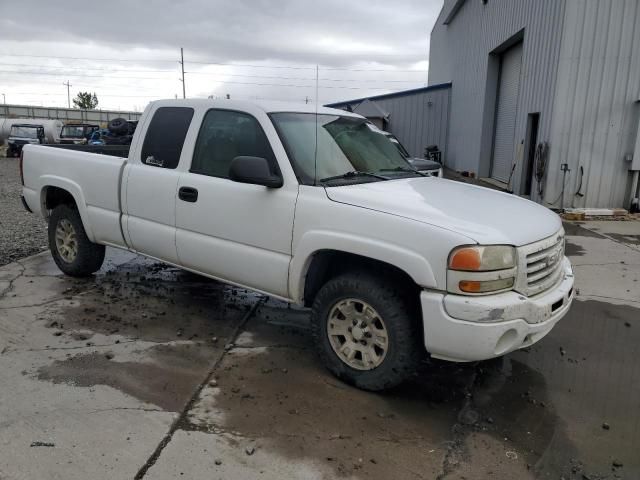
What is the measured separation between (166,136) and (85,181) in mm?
1266

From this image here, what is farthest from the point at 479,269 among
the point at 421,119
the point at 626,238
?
the point at 421,119

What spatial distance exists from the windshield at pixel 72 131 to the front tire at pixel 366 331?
3686 cm

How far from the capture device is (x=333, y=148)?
4.14m

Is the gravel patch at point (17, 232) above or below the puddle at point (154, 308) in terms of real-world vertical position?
below

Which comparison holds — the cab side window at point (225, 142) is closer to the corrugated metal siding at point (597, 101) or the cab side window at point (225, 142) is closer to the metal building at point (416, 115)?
the corrugated metal siding at point (597, 101)

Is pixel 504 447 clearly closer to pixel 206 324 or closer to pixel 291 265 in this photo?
pixel 291 265

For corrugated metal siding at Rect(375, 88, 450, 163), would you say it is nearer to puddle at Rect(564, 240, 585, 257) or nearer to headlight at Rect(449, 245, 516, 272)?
puddle at Rect(564, 240, 585, 257)

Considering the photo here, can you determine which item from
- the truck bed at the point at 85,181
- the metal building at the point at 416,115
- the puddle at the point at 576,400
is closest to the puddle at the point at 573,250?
the puddle at the point at 576,400

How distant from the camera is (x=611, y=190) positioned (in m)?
10.9

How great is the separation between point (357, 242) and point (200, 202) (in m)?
1.58

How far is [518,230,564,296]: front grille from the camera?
3.24 meters

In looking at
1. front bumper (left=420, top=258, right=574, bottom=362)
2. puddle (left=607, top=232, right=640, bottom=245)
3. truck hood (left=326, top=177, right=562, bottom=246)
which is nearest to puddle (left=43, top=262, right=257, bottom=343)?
truck hood (left=326, top=177, right=562, bottom=246)

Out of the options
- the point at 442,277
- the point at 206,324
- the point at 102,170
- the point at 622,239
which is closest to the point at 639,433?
the point at 442,277

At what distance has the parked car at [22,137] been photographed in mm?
32250
